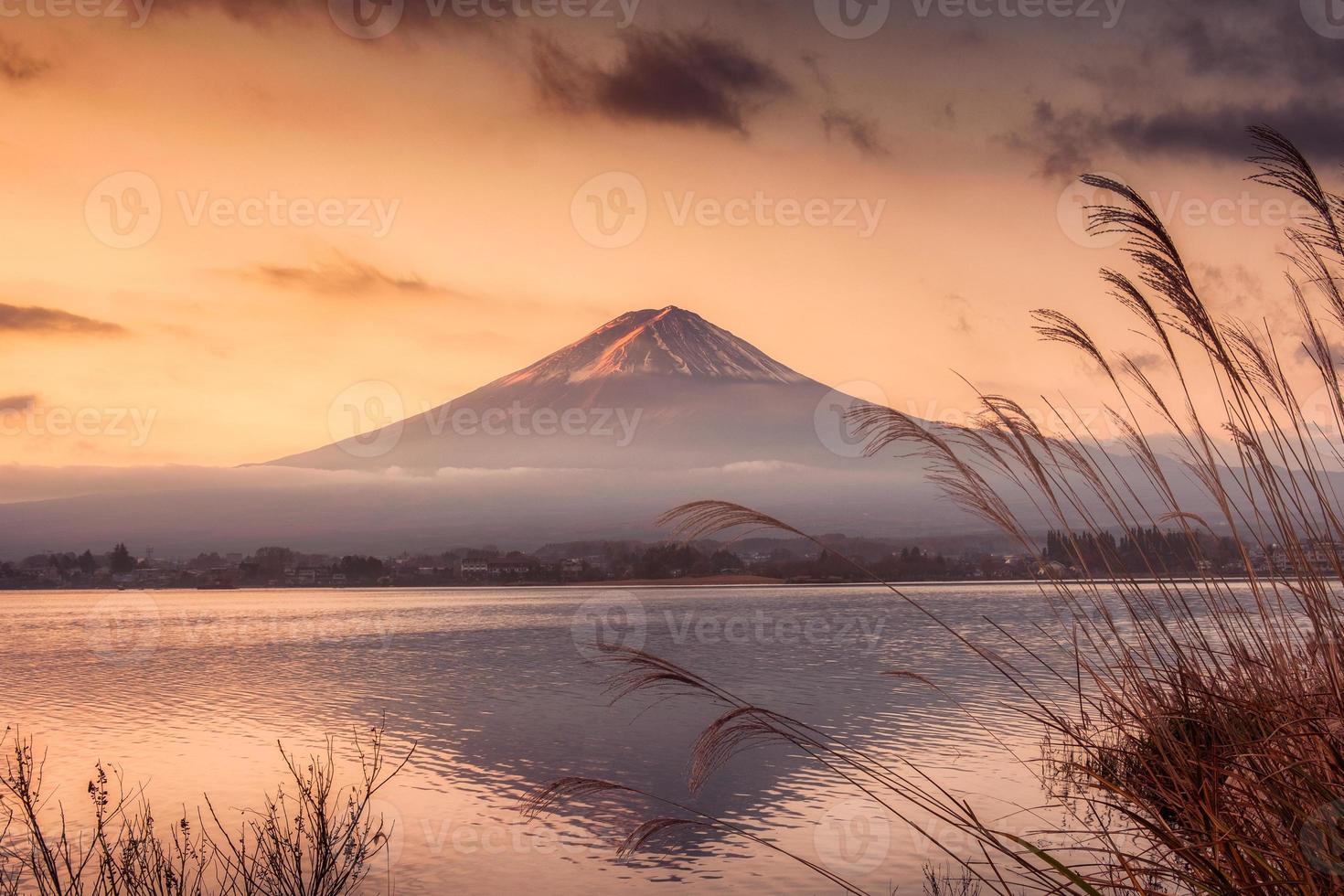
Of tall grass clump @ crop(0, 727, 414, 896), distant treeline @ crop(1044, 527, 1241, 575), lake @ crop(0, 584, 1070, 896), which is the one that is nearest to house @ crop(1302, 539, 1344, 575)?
distant treeline @ crop(1044, 527, 1241, 575)

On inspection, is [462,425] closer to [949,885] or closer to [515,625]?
[515,625]

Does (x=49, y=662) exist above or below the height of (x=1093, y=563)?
below

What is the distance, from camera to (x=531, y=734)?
23.8m

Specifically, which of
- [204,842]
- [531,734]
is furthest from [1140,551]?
[531,734]

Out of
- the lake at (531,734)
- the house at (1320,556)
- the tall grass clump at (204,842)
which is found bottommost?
the lake at (531,734)

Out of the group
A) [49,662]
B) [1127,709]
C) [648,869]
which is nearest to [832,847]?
[648,869]

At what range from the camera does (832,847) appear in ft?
41.3

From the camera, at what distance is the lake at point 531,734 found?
41.0ft

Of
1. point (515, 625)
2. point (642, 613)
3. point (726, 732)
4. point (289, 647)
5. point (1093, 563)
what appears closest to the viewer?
point (726, 732)

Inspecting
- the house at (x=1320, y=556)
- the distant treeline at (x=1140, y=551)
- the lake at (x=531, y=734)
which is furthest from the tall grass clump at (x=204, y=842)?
the house at (x=1320, y=556)

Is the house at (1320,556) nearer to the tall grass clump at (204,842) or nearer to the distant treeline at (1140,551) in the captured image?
the distant treeline at (1140,551)

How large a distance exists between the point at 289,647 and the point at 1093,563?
55271 millimetres

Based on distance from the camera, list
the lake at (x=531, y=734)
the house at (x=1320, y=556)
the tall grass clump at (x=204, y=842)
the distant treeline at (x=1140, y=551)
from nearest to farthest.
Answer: the house at (x=1320, y=556)
the distant treeline at (x=1140, y=551)
the tall grass clump at (x=204, y=842)
the lake at (x=531, y=734)

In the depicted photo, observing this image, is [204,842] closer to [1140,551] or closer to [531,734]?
[1140,551]
